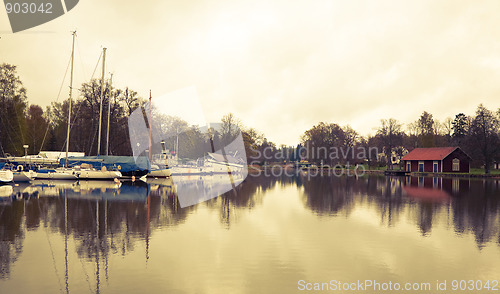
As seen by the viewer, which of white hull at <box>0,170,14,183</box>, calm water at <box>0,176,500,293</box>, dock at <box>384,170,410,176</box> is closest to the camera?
calm water at <box>0,176,500,293</box>

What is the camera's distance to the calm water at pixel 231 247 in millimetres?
9898

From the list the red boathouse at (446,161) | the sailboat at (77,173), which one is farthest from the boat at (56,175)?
the red boathouse at (446,161)

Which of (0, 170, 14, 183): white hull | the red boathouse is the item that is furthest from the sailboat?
the red boathouse

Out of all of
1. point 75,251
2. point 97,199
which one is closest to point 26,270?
point 75,251

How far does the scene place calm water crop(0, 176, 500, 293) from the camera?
32.5 ft

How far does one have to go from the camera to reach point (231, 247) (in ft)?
44.4

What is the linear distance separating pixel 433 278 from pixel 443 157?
72416 millimetres

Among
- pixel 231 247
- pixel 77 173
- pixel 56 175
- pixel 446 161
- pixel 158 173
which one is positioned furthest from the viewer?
pixel 446 161

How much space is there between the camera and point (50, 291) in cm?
888

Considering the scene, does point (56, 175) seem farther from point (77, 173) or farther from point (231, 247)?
point (231, 247)

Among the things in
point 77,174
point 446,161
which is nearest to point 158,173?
point 77,174

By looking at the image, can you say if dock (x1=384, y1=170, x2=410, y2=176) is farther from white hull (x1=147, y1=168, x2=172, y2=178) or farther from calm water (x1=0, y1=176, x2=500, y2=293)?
calm water (x1=0, y1=176, x2=500, y2=293)

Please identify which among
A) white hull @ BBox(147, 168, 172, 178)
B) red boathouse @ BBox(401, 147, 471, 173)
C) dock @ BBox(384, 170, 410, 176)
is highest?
red boathouse @ BBox(401, 147, 471, 173)

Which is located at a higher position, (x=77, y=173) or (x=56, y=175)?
(x=77, y=173)
